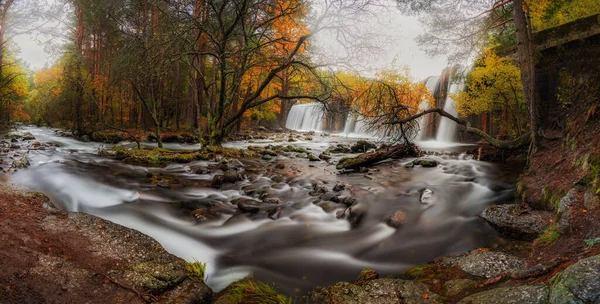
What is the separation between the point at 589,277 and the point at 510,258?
165 centimetres

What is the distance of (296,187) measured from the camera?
7105 mm

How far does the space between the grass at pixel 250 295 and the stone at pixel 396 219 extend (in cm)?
264

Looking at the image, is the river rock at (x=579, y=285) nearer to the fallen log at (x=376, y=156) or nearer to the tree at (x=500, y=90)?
the fallen log at (x=376, y=156)

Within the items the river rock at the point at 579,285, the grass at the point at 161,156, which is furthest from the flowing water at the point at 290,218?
the river rock at the point at 579,285

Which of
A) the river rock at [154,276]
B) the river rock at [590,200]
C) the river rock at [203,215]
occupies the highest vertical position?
the river rock at [590,200]

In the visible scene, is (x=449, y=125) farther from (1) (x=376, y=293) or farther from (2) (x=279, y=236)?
(1) (x=376, y=293)

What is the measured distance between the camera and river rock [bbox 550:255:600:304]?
1.68m

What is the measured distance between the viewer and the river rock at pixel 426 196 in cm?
607

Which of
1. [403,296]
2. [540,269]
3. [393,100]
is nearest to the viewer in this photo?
[540,269]

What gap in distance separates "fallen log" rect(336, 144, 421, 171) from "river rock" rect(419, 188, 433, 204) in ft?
9.95

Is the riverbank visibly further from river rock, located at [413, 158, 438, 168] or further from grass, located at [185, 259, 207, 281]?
river rock, located at [413, 158, 438, 168]

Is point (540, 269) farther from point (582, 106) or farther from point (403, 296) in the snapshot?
point (582, 106)

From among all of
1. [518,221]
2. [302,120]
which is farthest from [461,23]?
[302,120]

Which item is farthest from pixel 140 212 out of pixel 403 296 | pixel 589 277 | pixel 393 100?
pixel 393 100
